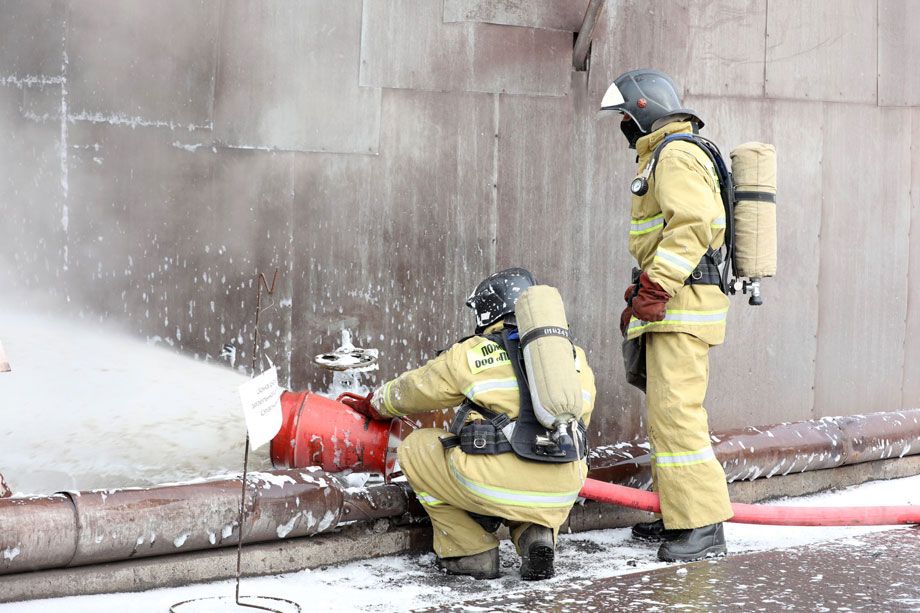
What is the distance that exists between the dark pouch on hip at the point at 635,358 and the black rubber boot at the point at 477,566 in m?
1.05

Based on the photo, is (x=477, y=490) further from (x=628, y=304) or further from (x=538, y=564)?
(x=628, y=304)

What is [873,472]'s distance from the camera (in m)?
5.08

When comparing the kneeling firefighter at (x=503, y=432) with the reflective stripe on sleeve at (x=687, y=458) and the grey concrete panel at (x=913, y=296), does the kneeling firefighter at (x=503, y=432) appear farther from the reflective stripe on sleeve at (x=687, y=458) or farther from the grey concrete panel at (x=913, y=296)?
the grey concrete panel at (x=913, y=296)

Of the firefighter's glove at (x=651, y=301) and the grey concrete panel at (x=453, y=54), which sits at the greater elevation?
the grey concrete panel at (x=453, y=54)

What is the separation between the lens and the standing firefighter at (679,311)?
141 inches

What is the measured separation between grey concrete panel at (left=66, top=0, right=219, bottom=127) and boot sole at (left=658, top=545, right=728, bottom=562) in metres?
2.78

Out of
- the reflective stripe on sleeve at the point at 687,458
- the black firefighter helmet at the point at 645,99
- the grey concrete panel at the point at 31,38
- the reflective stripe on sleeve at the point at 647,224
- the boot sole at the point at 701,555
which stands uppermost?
the grey concrete panel at the point at 31,38

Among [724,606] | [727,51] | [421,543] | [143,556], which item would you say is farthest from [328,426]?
[727,51]

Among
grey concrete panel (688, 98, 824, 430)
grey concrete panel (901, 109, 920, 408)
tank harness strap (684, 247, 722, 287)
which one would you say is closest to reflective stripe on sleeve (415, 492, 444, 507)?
tank harness strap (684, 247, 722, 287)

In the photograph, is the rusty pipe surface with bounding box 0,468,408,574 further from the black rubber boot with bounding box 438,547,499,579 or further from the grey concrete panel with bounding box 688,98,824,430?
the grey concrete panel with bounding box 688,98,824,430

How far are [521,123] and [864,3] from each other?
2.26 meters

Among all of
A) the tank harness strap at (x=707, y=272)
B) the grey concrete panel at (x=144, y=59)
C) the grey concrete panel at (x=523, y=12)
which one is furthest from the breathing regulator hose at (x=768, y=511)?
the grey concrete panel at (x=144, y=59)

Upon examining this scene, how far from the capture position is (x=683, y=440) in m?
3.70

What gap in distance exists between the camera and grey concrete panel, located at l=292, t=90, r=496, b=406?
4.40m
